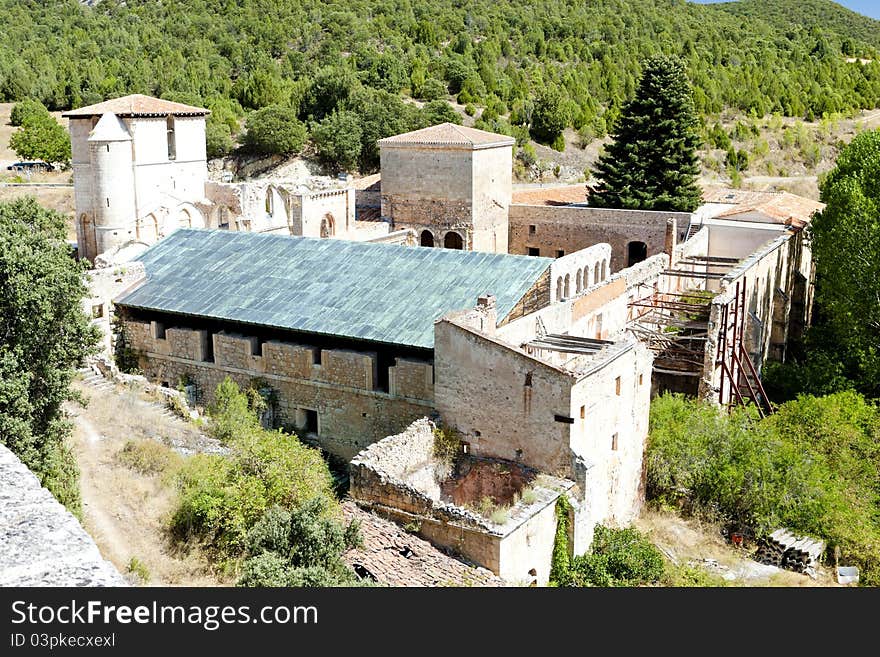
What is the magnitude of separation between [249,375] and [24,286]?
6.80 meters

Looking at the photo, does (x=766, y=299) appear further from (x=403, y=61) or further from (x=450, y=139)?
(x=403, y=61)

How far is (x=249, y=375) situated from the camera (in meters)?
20.2

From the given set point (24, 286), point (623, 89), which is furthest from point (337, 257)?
point (623, 89)

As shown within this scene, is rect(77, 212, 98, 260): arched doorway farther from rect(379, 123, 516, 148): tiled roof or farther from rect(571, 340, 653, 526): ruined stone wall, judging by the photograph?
rect(571, 340, 653, 526): ruined stone wall

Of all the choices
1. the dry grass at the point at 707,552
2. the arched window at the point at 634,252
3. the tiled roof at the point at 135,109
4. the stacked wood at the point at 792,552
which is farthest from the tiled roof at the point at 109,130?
the stacked wood at the point at 792,552

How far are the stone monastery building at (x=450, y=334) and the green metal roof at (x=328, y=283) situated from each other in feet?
0.18

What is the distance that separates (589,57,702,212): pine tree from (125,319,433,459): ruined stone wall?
70.1ft

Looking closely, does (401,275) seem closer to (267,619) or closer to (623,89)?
(267,619)

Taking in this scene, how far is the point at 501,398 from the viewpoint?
1608 centimetres

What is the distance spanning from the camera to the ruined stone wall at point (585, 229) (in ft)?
116

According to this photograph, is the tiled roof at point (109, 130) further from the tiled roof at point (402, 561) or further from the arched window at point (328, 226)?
the tiled roof at point (402, 561)

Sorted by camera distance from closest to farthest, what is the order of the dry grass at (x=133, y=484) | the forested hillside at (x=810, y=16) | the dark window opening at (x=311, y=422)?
the dry grass at (x=133, y=484), the dark window opening at (x=311, y=422), the forested hillside at (x=810, y=16)

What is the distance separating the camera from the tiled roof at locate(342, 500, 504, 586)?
43.7 ft

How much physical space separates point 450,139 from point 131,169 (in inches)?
471
